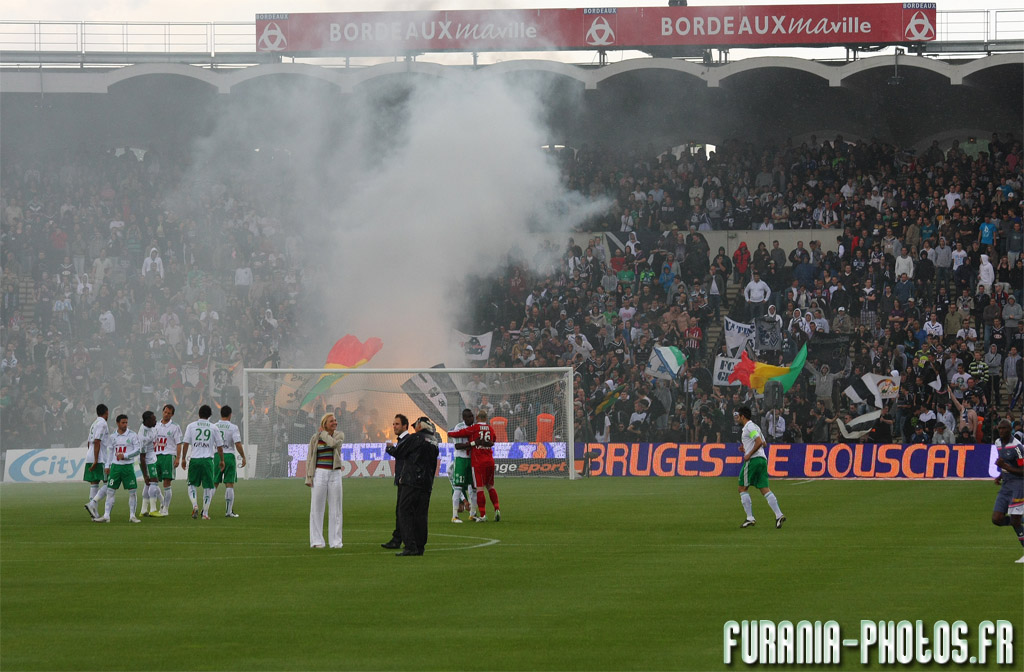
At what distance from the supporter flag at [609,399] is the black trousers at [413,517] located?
21.5 meters

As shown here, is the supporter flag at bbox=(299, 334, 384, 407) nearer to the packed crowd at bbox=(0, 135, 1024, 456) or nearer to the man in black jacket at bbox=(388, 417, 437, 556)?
the packed crowd at bbox=(0, 135, 1024, 456)

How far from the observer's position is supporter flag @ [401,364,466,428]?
4000 cm

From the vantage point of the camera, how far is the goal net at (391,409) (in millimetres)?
39625

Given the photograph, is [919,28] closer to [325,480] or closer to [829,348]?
Answer: [829,348]

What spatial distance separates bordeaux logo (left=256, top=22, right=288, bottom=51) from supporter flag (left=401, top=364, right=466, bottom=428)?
1418 centimetres

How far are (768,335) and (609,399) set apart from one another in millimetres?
4828

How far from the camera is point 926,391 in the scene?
37875 millimetres

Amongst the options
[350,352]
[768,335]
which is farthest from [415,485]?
[350,352]

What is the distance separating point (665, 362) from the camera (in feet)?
132

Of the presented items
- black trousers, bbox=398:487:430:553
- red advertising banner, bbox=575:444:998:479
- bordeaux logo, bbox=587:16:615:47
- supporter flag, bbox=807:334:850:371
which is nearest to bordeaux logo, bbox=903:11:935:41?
bordeaux logo, bbox=587:16:615:47

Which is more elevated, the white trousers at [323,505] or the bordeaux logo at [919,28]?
the bordeaux logo at [919,28]

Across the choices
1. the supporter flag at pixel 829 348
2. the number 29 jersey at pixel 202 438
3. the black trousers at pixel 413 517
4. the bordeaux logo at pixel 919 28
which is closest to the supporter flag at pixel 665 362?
the supporter flag at pixel 829 348

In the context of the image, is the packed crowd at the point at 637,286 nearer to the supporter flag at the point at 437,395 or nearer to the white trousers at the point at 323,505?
the supporter flag at the point at 437,395

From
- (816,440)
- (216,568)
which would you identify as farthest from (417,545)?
(816,440)
